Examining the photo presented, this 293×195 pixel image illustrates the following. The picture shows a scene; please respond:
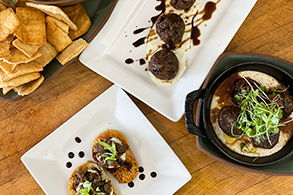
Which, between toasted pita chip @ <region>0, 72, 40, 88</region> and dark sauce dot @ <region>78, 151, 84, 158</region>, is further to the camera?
dark sauce dot @ <region>78, 151, 84, 158</region>

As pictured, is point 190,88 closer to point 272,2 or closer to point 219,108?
point 219,108

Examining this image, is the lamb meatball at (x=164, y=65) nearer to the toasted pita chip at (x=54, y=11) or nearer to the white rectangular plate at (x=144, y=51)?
the white rectangular plate at (x=144, y=51)

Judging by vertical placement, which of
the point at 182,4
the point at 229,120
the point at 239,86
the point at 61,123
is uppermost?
the point at 182,4

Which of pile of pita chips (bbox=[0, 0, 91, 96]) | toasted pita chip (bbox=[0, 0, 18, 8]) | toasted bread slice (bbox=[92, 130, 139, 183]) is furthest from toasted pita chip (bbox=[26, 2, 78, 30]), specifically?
toasted bread slice (bbox=[92, 130, 139, 183])

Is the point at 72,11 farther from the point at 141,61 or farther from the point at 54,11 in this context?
the point at 141,61

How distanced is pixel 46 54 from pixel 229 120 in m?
2.01

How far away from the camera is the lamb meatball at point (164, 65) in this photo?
7.61 feet

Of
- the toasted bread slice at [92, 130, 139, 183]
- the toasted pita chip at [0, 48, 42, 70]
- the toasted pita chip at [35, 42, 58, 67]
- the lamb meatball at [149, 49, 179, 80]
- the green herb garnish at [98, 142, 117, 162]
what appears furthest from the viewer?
the toasted bread slice at [92, 130, 139, 183]

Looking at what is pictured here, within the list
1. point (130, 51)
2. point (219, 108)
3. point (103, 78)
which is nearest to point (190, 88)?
point (219, 108)

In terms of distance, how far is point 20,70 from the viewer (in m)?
2.12

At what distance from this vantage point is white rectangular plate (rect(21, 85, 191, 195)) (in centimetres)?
252

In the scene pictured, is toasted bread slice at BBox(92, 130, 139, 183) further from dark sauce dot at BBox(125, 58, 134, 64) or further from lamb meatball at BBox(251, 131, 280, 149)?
lamb meatball at BBox(251, 131, 280, 149)

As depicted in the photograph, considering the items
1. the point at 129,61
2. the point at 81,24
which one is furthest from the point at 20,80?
the point at 129,61

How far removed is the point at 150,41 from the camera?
257cm
